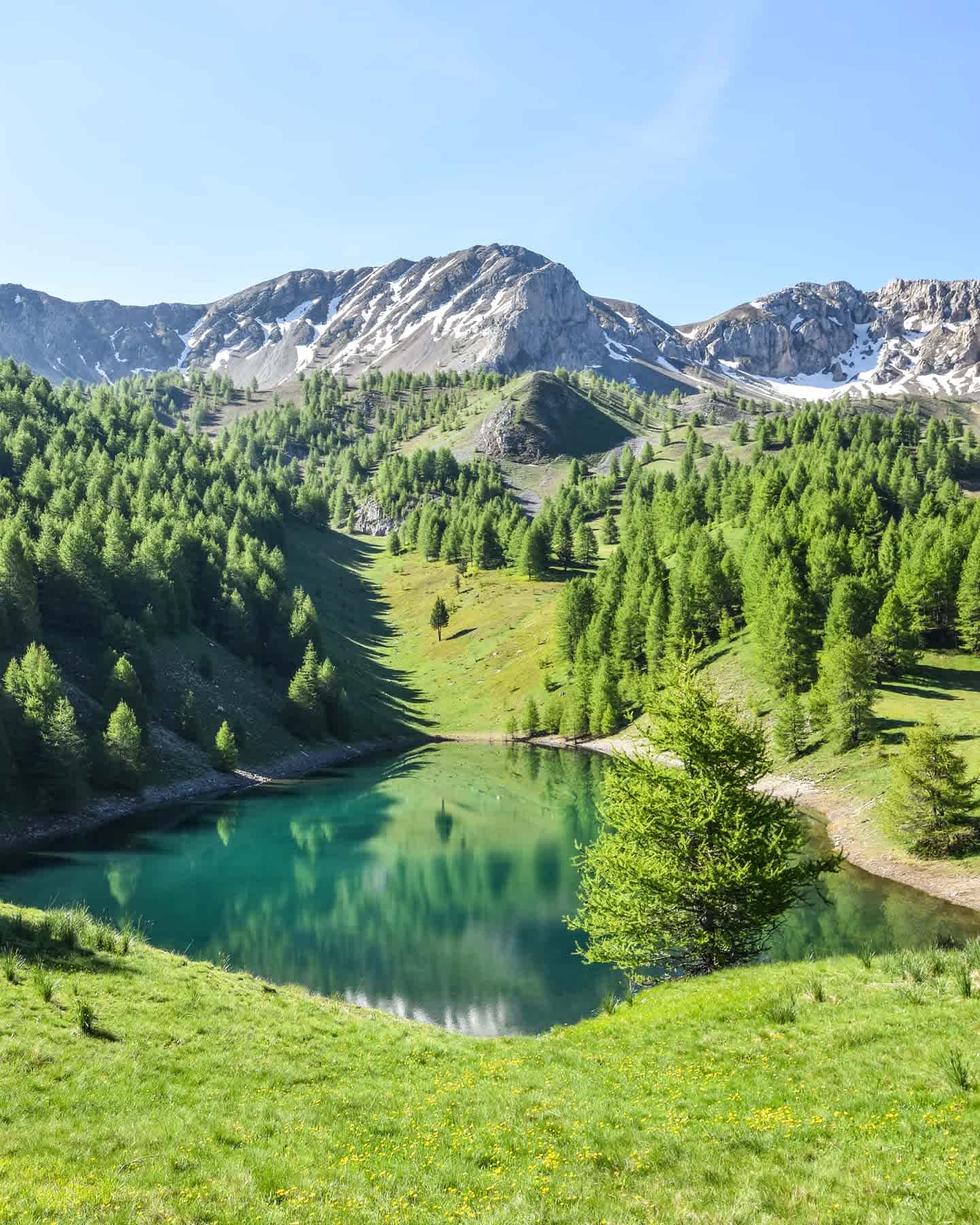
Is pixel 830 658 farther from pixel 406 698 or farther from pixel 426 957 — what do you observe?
pixel 406 698

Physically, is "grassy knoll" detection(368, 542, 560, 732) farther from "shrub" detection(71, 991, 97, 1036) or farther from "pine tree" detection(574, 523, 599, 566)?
"shrub" detection(71, 991, 97, 1036)

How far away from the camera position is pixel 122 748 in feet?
275

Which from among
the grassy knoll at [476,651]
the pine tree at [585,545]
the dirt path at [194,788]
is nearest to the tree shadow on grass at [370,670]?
the grassy knoll at [476,651]

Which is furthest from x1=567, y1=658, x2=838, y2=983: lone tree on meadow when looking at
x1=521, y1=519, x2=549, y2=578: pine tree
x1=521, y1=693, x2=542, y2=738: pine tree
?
x1=521, y1=519, x2=549, y2=578: pine tree

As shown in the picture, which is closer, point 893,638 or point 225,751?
point 893,638

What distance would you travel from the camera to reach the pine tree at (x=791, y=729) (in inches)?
3263

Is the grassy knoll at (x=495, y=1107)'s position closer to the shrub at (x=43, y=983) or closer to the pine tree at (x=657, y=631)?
the shrub at (x=43, y=983)

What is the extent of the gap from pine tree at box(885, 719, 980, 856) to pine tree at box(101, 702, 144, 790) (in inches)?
2995

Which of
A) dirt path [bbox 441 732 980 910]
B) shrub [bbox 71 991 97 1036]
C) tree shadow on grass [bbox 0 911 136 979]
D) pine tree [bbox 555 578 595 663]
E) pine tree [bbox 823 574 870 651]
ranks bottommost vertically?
dirt path [bbox 441 732 980 910]

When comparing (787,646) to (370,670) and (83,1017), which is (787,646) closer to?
(83,1017)

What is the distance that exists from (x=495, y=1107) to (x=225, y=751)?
91828mm

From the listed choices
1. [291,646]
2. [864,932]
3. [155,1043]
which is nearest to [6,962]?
[155,1043]

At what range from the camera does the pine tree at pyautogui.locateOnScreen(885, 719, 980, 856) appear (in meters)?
53.2

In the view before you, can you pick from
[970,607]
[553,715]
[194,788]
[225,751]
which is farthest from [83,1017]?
[553,715]
